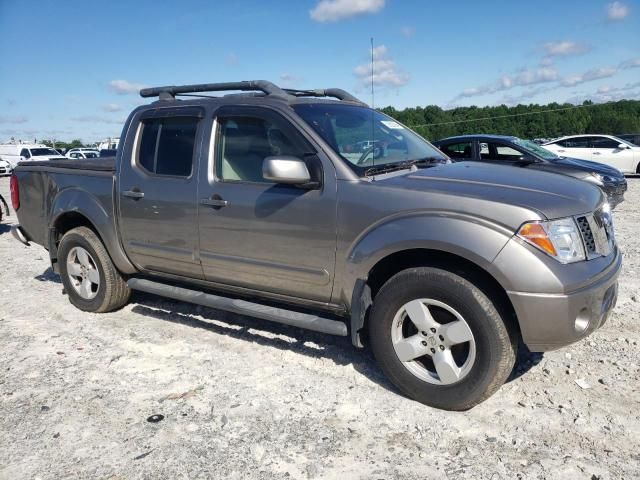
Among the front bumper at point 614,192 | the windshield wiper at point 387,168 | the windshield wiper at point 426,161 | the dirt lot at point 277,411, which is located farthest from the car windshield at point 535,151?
the windshield wiper at point 387,168

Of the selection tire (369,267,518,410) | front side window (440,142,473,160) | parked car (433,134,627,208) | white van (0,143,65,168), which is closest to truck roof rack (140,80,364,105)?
tire (369,267,518,410)

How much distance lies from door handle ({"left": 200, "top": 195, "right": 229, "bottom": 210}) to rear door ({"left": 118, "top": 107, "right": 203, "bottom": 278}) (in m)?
0.13

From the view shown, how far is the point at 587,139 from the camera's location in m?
17.4

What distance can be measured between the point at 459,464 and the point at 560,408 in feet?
2.92

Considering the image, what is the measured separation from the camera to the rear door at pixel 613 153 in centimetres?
1747

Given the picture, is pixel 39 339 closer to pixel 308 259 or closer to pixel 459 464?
pixel 308 259

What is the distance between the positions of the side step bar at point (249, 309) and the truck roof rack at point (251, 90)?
1.54 meters

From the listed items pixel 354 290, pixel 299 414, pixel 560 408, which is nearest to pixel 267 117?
pixel 354 290

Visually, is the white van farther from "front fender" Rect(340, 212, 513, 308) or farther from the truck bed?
"front fender" Rect(340, 212, 513, 308)

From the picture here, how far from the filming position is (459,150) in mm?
10961

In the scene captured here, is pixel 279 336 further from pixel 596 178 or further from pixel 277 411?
pixel 596 178

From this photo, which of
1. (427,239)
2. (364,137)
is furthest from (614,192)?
(427,239)

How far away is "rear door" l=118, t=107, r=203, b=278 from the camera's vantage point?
13.6 ft

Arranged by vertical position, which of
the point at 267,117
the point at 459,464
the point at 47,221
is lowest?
the point at 459,464
